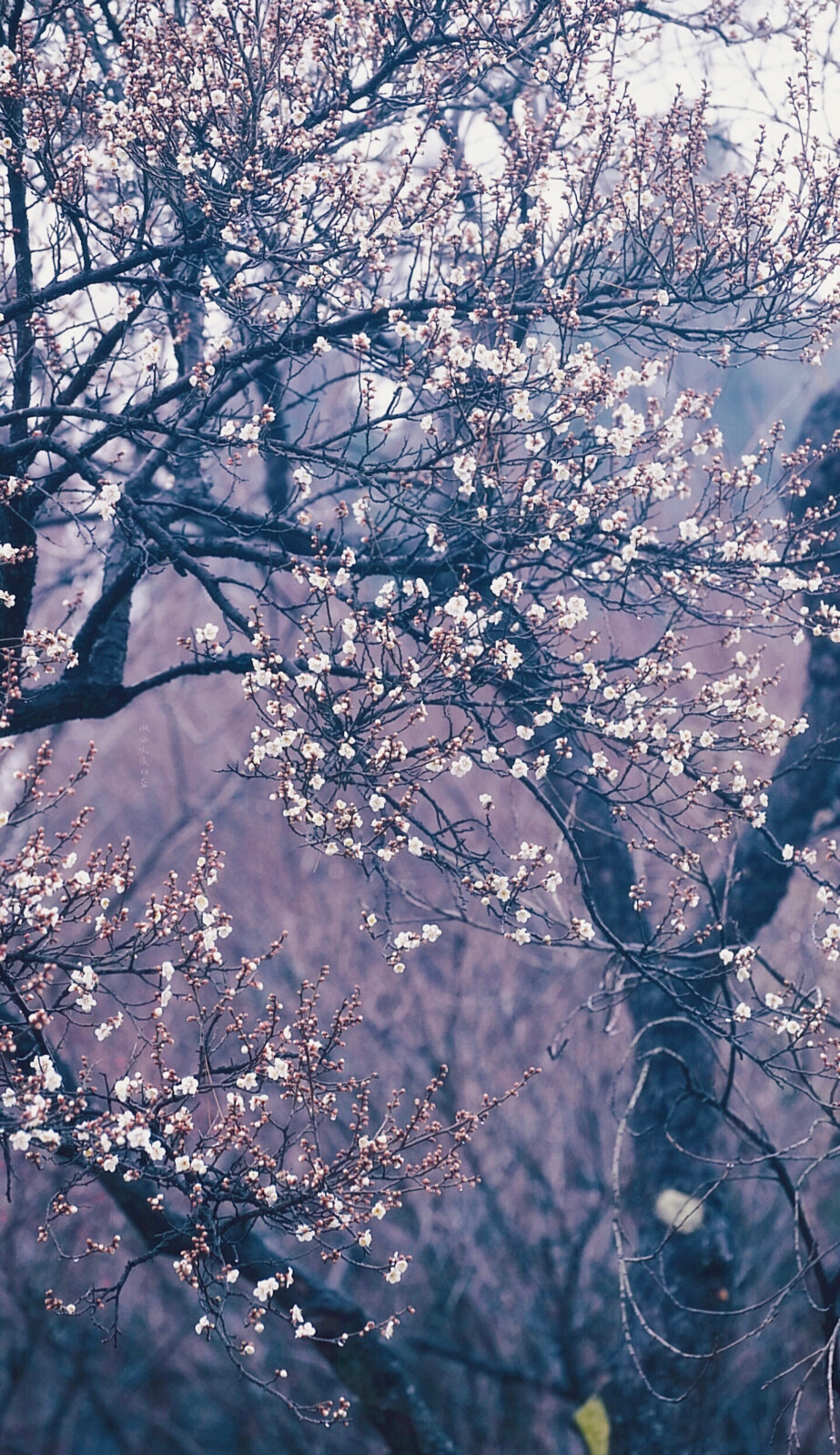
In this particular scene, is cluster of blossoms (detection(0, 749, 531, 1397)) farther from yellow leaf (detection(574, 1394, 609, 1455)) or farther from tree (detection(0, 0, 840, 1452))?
yellow leaf (detection(574, 1394, 609, 1455))

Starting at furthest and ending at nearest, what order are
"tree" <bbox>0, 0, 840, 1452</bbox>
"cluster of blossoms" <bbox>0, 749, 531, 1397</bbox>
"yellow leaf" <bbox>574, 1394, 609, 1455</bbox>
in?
"yellow leaf" <bbox>574, 1394, 609, 1455</bbox> < "tree" <bbox>0, 0, 840, 1452</bbox> < "cluster of blossoms" <bbox>0, 749, 531, 1397</bbox>

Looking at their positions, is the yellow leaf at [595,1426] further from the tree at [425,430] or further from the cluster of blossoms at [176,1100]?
the cluster of blossoms at [176,1100]

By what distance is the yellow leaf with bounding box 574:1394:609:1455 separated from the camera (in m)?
8.27

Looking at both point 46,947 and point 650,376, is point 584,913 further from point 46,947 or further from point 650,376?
point 46,947

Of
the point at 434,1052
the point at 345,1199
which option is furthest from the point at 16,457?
the point at 434,1052

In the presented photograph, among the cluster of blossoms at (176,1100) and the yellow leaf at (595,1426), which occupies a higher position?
the cluster of blossoms at (176,1100)

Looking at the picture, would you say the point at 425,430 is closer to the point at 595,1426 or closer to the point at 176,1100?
the point at 176,1100

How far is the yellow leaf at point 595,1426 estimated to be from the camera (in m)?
8.27

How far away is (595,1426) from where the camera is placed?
27.3ft

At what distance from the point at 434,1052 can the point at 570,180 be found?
10.8 meters

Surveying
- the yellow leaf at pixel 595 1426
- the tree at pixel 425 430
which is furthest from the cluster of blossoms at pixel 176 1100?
the yellow leaf at pixel 595 1426

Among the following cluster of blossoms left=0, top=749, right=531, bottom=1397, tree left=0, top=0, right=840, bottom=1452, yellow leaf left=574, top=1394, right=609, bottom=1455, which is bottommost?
yellow leaf left=574, top=1394, right=609, bottom=1455

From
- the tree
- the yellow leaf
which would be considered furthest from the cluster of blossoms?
the yellow leaf

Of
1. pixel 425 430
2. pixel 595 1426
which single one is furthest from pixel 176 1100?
pixel 595 1426
